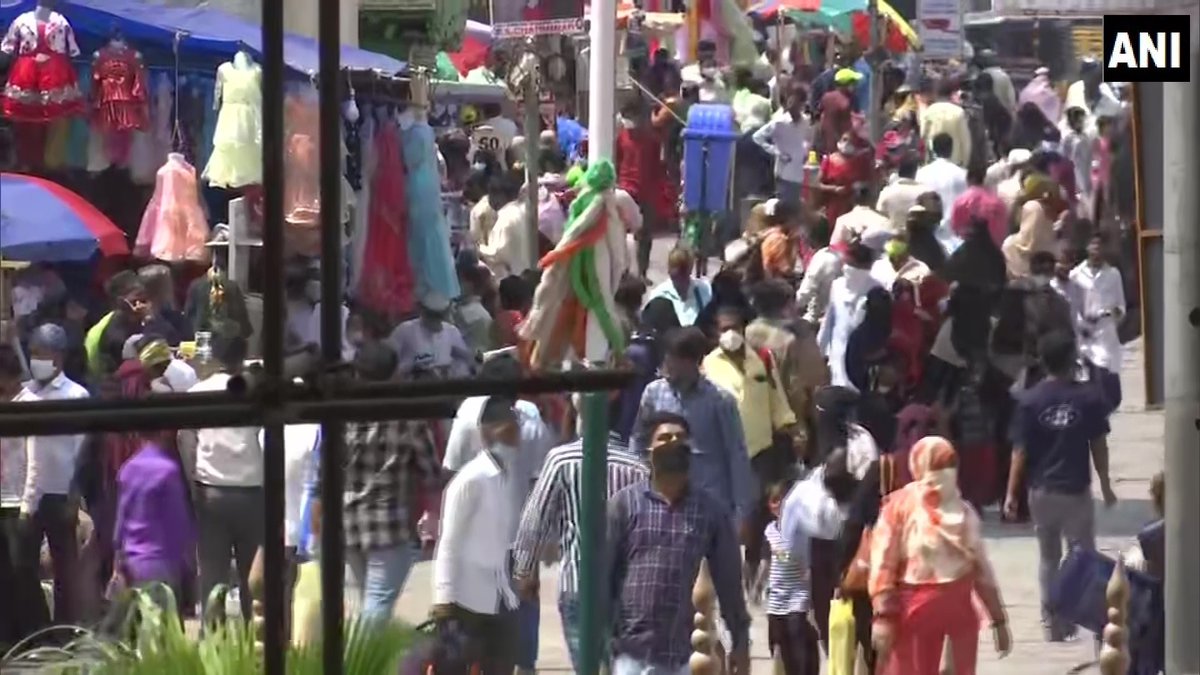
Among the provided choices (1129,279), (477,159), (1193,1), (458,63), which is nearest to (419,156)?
(1129,279)

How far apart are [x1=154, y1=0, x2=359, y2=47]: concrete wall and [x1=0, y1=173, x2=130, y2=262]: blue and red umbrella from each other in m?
1.60

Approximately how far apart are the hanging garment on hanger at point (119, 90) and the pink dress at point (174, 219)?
0.35 m

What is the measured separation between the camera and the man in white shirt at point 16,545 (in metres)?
8.17

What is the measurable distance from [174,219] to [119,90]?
93 cm

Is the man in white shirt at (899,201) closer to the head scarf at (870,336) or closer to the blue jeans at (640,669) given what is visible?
the head scarf at (870,336)

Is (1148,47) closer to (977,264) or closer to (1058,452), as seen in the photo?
(1058,452)

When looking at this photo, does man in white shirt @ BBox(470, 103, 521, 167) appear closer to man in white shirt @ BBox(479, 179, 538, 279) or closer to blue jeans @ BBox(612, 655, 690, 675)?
man in white shirt @ BBox(479, 179, 538, 279)

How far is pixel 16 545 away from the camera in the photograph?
9180 millimetres

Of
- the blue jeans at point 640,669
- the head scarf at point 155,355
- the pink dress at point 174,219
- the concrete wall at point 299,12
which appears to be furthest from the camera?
the pink dress at point 174,219

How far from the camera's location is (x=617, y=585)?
813cm

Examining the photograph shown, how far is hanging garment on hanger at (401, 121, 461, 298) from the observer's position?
12945 mm

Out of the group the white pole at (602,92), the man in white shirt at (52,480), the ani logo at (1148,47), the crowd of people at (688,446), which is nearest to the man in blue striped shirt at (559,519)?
the crowd of people at (688,446)

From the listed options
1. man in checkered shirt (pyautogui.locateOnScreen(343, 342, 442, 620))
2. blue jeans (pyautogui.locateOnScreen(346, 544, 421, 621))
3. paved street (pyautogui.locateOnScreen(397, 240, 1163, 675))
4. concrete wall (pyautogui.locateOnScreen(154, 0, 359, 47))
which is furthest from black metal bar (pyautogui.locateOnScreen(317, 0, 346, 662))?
concrete wall (pyautogui.locateOnScreen(154, 0, 359, 47))

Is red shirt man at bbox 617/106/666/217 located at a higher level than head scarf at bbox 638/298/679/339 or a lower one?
higher
